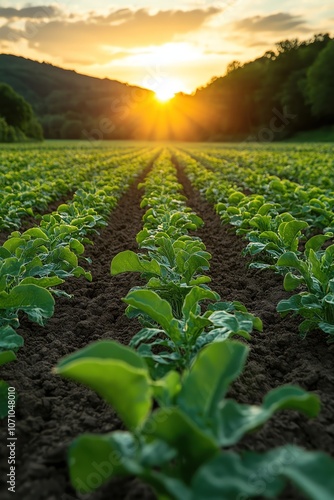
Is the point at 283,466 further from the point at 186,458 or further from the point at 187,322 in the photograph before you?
the point at 187,322

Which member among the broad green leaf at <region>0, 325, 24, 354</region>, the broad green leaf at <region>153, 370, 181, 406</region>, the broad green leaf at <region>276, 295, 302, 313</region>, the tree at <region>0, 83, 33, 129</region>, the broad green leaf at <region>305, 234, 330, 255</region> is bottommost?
the broad green leaf at <region>276, 295, 302, 313</region>

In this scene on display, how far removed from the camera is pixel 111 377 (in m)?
1.42

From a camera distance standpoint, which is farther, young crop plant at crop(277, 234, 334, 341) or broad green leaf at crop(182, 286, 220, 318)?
young crop plant at crop(277, 234, 334, 341)

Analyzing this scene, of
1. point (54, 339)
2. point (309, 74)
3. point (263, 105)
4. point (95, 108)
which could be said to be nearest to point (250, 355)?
point (54, 339)

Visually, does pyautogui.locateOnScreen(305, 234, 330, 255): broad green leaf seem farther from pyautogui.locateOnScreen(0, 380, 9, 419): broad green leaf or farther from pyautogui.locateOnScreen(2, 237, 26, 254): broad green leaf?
pyautogui.locateOnScreen(0, 380, 9, 419): broad green leaf

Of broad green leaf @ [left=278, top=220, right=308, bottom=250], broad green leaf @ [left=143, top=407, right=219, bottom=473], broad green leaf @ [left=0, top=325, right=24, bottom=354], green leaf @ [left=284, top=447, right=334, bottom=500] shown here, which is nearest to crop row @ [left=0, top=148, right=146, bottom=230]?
broad green leaf @ [left=278, top=220, right=308, bottom=250]

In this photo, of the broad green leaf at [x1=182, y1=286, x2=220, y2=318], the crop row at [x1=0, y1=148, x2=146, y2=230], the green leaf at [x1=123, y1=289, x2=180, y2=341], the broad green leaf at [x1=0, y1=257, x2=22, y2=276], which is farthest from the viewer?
the crop row at [x1=0, y1=148, x2=146, y2=230]

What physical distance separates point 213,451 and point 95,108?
91.6m

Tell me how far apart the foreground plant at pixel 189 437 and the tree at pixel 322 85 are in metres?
61.6

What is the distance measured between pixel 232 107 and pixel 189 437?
86.0 metres

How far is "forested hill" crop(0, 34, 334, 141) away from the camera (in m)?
63.9

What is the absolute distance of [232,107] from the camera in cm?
8325

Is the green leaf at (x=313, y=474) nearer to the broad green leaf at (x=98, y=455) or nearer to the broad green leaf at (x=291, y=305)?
the broad green leaf at (x=98, y=455)

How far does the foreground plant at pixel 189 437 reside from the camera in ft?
4.32
